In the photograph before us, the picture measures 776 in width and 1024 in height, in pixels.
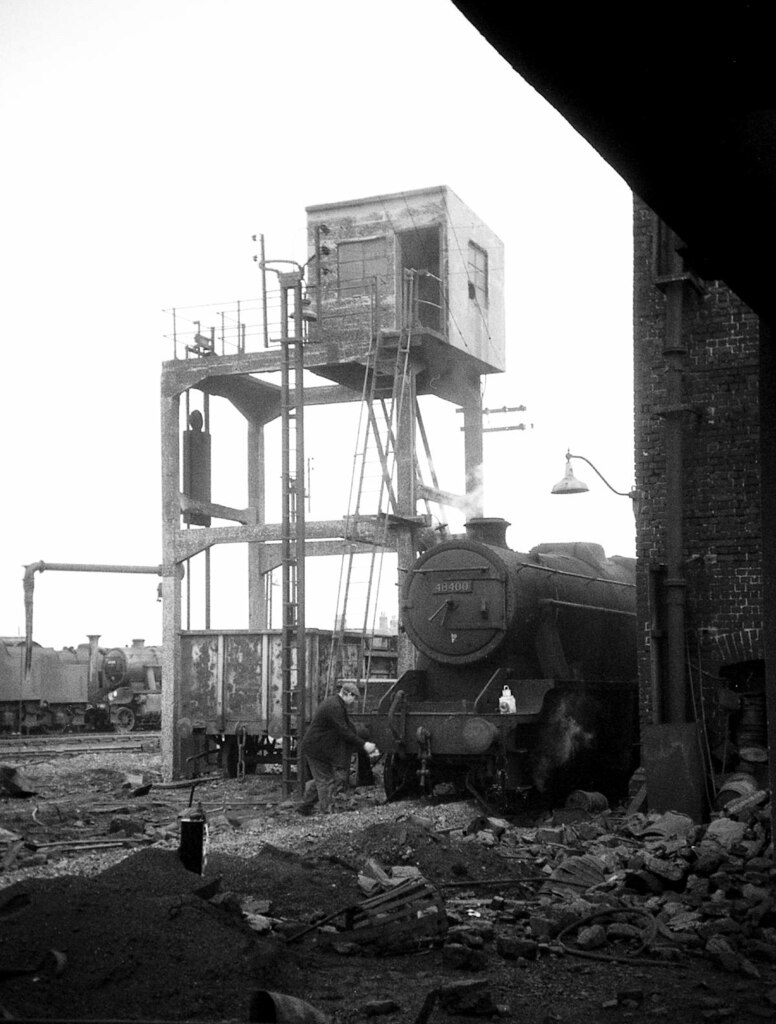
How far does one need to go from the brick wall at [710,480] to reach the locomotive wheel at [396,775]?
3.13 m

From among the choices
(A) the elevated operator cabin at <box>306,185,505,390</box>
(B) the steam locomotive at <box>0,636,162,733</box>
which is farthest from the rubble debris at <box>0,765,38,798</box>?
(B) the steam locomotive at <box>0,636,162,733</box>

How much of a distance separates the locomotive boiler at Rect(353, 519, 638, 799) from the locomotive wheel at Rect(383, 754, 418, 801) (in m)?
0.01

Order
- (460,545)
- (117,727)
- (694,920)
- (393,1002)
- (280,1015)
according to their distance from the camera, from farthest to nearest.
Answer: (117,727) → (460,545) → (694,920) → (393,1002) → (280,1015)

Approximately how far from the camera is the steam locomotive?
Result: 4034 cm

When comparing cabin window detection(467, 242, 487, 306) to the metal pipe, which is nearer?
the metal pipe

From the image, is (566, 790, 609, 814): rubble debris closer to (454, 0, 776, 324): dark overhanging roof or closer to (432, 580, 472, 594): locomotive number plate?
(432, 580, 472, 594): locomotive number plate

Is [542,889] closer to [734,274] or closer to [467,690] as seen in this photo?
[734,274]

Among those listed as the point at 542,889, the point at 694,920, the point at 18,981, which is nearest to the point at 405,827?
the point at 542,889

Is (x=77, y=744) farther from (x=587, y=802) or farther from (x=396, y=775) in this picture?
(x=587, y=802)

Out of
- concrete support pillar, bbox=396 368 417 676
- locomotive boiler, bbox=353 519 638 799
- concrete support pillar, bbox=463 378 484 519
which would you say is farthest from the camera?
concrete support pillar, bbox=463 378 484 519

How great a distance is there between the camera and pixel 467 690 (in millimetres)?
16062

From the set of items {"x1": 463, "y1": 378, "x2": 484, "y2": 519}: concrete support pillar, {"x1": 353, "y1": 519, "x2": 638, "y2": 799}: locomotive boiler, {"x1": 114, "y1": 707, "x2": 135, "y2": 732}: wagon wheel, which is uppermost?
{"x1": 463, "y1": 378, "x2": 484, "y2": 519}: concrete support pillar

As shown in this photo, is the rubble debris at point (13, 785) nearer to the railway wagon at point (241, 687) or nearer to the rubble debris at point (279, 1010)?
the railway wagon at point (241, 687)

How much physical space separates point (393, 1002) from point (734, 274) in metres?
4.27
